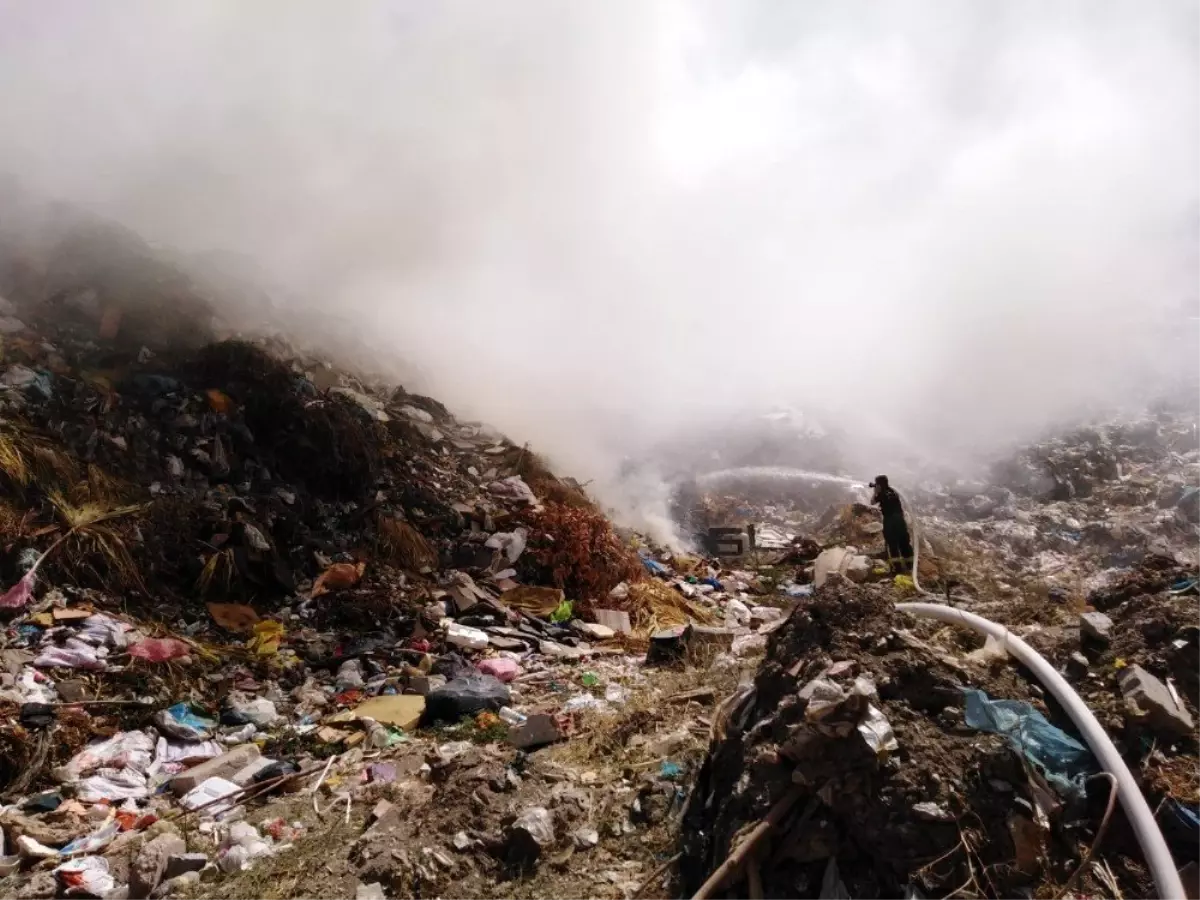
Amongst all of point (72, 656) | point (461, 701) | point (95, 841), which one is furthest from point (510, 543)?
point (95, 841)

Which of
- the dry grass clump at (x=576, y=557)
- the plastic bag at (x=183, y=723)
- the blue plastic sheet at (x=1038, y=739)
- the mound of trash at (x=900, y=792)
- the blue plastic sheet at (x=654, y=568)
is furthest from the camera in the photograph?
the blue plastic sheet at (x=654, y=568)

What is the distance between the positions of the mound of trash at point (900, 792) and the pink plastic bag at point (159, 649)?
12.1 ft

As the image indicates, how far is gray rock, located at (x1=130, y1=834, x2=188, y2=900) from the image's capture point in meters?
2.56

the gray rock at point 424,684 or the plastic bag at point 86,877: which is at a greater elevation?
the gray rock at point 424,684

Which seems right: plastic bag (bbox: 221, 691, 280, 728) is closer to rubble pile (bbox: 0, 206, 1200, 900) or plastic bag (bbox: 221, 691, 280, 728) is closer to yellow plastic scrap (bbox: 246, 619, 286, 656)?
rubble pile (bbox: 0, 206, 1200, 900)

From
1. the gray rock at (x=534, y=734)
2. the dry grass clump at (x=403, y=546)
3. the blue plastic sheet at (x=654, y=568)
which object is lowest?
the gray rock at (x=534, y=734)

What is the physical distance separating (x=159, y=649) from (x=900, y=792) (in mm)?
4533

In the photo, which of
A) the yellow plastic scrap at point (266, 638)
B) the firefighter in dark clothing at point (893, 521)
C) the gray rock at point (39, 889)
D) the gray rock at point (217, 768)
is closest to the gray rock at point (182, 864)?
the gray rock at point (39, 889)

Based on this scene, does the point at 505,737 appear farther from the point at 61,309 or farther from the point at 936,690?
the point at 61,309

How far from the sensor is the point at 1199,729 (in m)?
2.20

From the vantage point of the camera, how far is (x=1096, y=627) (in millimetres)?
2750

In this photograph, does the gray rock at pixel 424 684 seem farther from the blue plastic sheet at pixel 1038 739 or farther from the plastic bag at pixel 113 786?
the blue plastic sheet at pixel 1038 739

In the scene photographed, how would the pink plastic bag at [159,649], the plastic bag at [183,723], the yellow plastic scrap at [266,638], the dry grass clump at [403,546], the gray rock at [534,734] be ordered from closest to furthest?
the gray rock at [534,734], the plastic bag at [183,723], the pink plastic bag at [159,649], the yellow plastic scrap at [266,638], the dry grass clump at [403,546]

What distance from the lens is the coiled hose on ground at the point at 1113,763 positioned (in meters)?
1.69
